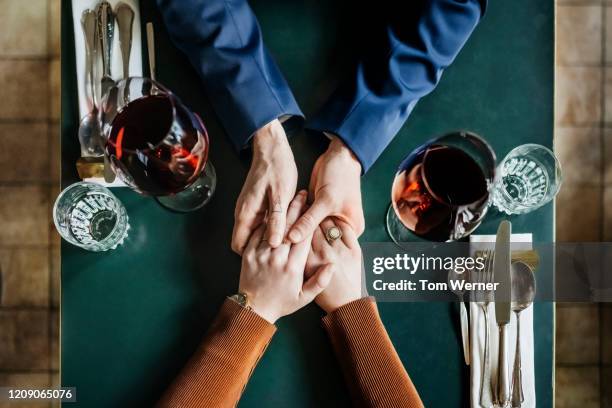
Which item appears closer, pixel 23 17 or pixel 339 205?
pixel 339 205

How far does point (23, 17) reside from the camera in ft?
3.93

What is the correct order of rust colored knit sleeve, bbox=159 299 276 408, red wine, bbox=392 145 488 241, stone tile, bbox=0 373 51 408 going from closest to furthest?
red wine, bbox=392 145 488 241 → rust colored knit sleeve, bbox=159 299 276 408 → stone tile, bbox=0 373 51 408

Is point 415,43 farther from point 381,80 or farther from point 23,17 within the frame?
point 23,17

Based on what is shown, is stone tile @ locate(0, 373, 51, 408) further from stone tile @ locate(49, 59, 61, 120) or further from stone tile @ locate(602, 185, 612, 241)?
stone tile @ locate(602, 185, 612, 241)

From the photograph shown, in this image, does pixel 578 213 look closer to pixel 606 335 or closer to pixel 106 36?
pixel 606 335

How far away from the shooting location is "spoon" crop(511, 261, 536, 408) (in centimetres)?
A: 68

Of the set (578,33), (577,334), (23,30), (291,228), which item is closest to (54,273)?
(23,30)

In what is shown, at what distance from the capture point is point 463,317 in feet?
2.27

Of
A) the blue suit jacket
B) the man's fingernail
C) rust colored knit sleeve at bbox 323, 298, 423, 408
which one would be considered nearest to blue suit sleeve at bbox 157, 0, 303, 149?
the blue suit jacket

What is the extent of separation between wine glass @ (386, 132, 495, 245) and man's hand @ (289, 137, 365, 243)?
10 centimetres

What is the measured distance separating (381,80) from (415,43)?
61mm

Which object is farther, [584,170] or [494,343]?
[584,170]

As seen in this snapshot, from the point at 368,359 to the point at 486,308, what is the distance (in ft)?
0.53

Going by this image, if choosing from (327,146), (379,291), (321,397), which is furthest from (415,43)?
(321,397)
